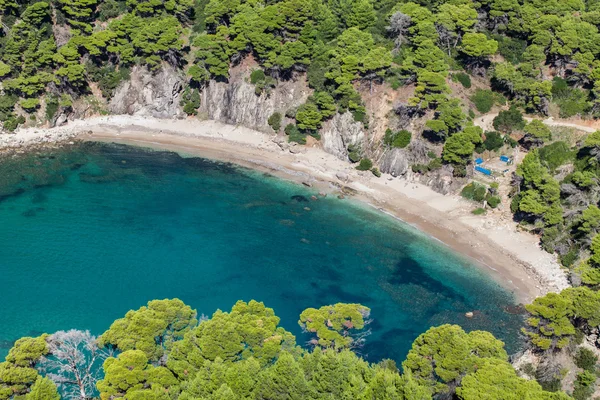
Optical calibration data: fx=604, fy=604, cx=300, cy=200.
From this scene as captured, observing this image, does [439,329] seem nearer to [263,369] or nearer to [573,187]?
[263,369]

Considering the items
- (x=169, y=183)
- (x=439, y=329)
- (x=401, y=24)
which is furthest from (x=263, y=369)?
(x=401, y=24)

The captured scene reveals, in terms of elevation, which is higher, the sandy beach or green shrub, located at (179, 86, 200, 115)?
green shrub, located at (179, 86, 200, 115)

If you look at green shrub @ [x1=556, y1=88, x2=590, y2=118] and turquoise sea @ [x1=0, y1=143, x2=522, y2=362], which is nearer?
turquoise sea @ [x1=0, y1=143, x2=522, y2=362]

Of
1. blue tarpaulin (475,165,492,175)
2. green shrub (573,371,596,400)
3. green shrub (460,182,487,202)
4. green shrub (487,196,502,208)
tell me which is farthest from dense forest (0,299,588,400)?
blue tarpaulin (475,165,492,175)

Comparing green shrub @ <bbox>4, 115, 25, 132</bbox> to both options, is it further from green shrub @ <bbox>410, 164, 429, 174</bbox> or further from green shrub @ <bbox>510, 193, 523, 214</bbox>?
green shrub @ <bbox>510, 193, 523, 214</bbox>

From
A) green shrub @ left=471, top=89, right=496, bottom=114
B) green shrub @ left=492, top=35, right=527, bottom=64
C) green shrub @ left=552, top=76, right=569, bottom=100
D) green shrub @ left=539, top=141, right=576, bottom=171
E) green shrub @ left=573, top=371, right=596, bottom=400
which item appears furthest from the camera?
green shrub @ left=492, top=35, right=527, bottom=64

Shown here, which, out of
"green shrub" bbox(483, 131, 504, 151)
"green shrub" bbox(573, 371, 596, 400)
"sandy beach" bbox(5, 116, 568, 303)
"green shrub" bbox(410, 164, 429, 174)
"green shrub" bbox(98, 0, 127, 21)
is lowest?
"green shrub" bbox(573, 371, 596, 400)

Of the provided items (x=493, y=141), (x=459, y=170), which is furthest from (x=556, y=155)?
(x=459, y=170)
